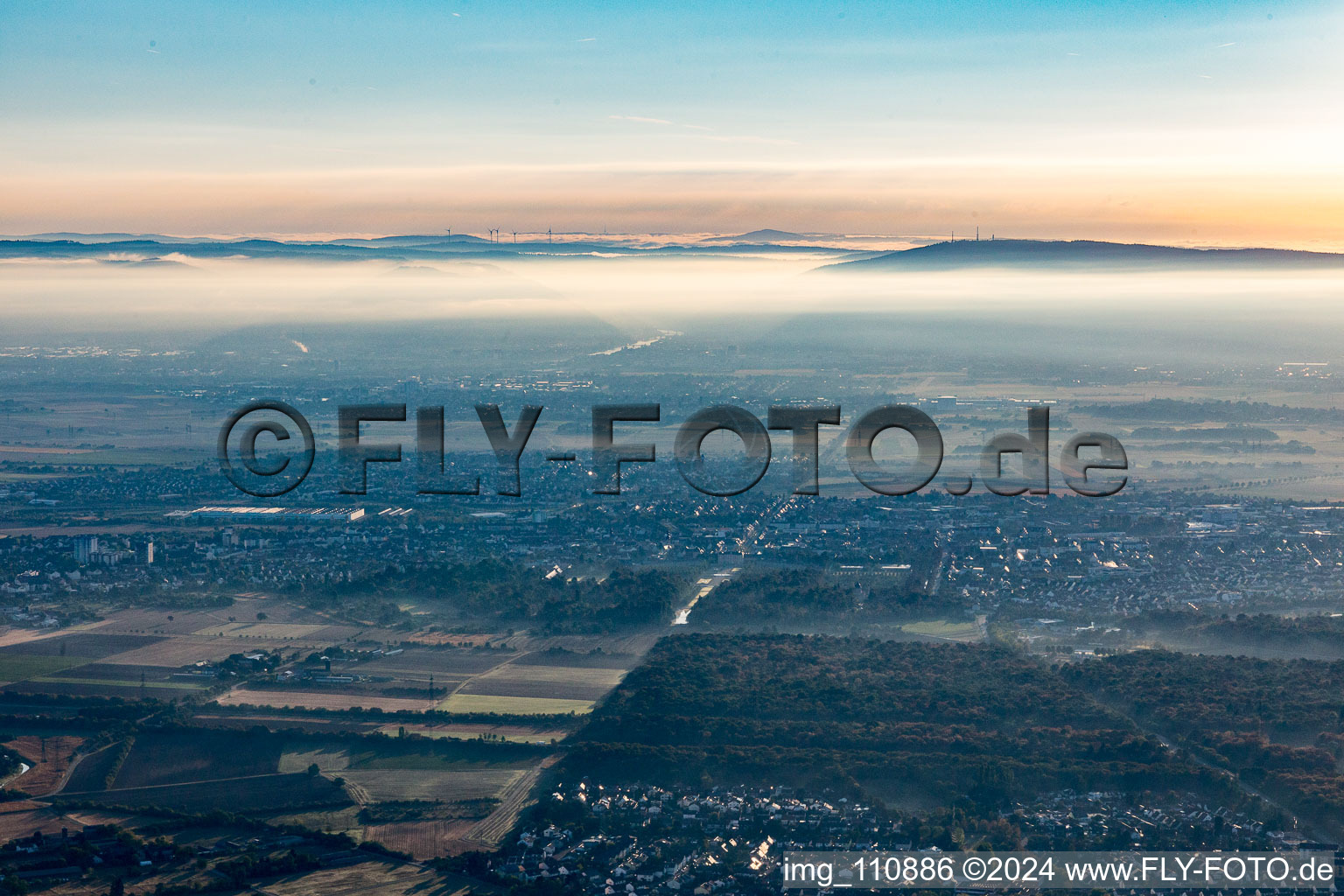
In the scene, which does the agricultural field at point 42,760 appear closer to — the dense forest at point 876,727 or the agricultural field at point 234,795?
the agricultural field at point 234,795

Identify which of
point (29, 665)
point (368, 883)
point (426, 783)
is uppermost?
point (29, 665)

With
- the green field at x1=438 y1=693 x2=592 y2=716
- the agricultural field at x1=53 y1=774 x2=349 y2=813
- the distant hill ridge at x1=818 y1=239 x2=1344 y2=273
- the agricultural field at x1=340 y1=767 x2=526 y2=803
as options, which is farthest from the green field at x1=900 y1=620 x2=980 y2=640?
the distant hill ridge at x1=818 y1=239 x2=1344 y2=273

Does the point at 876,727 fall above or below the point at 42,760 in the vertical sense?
above

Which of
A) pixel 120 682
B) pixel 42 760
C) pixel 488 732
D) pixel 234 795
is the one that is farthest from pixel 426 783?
pixel 120 682

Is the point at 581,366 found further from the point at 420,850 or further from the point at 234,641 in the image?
the point at 420,850

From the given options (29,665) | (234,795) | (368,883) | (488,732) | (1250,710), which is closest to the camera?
(368,883)

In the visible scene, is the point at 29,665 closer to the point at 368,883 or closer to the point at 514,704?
the point at 514,704

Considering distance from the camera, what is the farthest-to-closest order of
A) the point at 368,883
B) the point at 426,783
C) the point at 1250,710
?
the point at 1250,710 → the point at 426,783 → the point at 368,883

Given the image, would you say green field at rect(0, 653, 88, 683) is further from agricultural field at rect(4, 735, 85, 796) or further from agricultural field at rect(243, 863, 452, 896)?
agricultural field at rect(243, 863, 452, 896)

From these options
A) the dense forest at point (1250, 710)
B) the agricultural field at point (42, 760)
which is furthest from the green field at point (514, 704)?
the dense forest at point (1250, 710)
